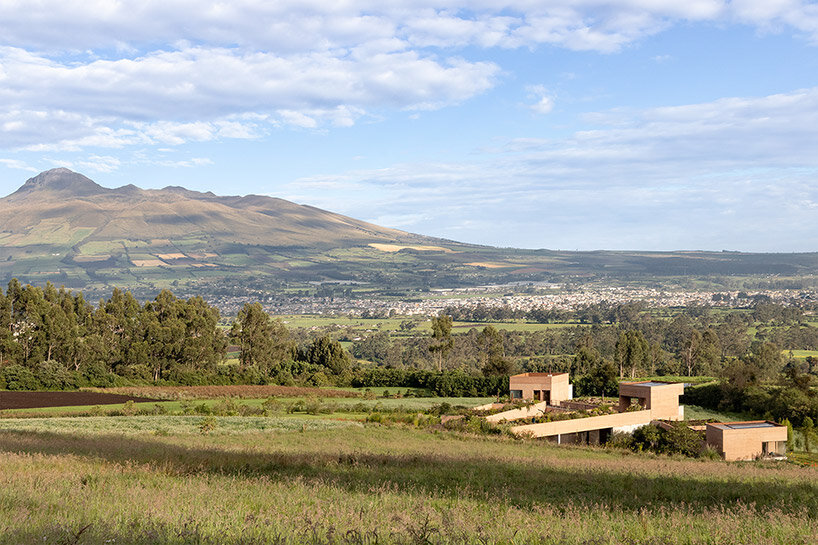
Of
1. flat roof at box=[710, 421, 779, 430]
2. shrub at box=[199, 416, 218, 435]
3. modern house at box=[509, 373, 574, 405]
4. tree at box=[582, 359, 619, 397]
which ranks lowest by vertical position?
tree at box=[582, 359, 619, 397]

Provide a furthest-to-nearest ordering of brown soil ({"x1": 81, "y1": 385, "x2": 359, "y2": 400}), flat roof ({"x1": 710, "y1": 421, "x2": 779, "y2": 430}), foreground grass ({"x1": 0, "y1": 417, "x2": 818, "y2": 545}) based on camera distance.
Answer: brown soil ({"x1": 81, "y1": 385, "x2": 359, "y2": 400}) < flat roof ({"x1": 710, "y1": 421, "x2": 779, "y2": 430}) < foreground grass ({"x1": 0, "y1": 417, "x2": 818, "y2": 545})

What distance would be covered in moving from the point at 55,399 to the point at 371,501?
43.4 m

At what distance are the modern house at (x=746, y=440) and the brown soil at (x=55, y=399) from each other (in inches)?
1472

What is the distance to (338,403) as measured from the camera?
50062 mm

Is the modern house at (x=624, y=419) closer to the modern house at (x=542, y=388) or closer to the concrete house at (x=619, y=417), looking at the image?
the concrete house at (x=619, y=417)

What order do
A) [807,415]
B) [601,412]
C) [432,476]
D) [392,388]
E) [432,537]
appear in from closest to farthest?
1. [432,537]
2. [432,476]
3. [601,412]
4. [807,415]
5. [392,388]

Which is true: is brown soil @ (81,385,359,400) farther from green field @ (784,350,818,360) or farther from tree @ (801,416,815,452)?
green field @ (784,350,818,360)

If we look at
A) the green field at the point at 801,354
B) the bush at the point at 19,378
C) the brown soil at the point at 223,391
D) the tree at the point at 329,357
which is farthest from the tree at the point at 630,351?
the bush at the point at 19,378

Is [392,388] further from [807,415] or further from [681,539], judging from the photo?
[681,539]

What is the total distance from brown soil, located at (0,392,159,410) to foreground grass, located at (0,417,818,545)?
92.6 ft

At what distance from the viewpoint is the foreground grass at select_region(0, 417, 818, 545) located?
7031 mm

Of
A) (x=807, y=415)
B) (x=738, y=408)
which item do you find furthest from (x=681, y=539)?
(x=738, y=408)

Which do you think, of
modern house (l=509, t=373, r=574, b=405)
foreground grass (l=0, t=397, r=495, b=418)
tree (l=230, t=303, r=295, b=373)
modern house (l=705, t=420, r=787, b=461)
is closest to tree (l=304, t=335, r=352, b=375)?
tree (l=230, t=303, r=295, b=373)

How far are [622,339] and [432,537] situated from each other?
77113 millimetres
